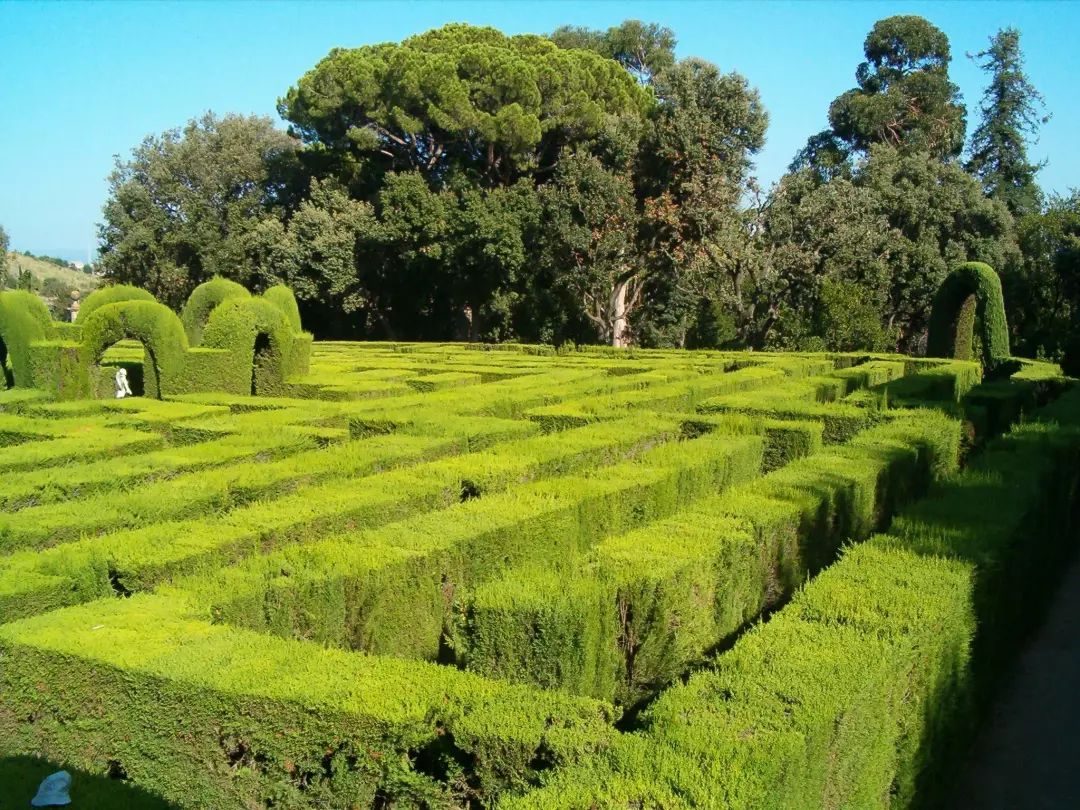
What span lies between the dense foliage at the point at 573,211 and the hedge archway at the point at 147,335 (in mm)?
18356

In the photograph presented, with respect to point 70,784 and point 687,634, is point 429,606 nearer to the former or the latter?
point 687,634

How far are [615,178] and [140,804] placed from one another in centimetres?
2974

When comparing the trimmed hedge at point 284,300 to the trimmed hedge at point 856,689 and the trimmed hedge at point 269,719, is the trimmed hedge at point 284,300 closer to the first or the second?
the trimmed hedge at point 269,719

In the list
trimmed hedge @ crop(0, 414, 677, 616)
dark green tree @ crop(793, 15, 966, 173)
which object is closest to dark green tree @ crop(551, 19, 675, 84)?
dark green tree @ crop(793, 15, 966, 173)

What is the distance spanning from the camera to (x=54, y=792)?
3.77m

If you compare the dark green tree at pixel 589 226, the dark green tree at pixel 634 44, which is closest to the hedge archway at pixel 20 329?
the dark green tree at pixel 589 226

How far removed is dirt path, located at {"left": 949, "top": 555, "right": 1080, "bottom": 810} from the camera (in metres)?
5.34

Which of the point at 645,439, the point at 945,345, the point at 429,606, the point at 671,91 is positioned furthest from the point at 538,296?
the point at 429,606

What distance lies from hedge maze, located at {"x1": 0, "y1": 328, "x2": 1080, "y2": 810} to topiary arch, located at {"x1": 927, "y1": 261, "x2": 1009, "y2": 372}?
14253 mm

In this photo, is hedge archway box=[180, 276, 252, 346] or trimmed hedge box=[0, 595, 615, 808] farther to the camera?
hedge archway box=[180, 276, 252, 346]

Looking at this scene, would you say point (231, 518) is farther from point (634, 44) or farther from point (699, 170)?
point (634, 44)

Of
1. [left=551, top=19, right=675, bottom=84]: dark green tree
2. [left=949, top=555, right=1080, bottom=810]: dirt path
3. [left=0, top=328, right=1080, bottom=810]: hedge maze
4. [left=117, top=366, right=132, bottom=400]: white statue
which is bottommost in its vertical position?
[left=949, top=555, right=1080, bottom=810]: dirt path

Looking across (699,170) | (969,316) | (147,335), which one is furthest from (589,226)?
(147,335)

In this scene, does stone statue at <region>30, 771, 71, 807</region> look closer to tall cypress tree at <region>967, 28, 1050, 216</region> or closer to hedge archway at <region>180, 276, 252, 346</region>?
hedge archway at <region>180, 276, 252, 346</region>
